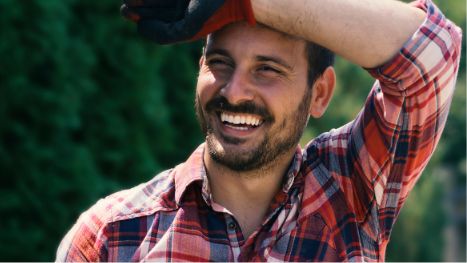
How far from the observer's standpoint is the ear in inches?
102

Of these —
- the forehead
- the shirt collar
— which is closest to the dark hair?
the forehead

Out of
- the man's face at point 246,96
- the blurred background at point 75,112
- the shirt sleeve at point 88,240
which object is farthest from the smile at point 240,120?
the blurred background at point 75,112

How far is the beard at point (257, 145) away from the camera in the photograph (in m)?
2.31

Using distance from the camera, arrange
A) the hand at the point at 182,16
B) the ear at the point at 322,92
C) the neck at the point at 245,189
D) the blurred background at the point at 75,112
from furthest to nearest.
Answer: the blurred background at the point at 75,112, the ear at the point at 322,92, the neck at the point at 245,189, the hand at the point at 182,16

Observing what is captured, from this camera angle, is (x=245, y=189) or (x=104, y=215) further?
(x=245, y=189)

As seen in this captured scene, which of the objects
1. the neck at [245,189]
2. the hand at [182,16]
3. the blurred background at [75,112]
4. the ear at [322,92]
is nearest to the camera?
the hand at [182,16]

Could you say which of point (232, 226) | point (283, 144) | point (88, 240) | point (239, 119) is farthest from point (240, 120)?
point (88, 240)

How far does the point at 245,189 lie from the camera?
2443 mm

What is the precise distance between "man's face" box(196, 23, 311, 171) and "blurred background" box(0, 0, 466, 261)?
2.94 m

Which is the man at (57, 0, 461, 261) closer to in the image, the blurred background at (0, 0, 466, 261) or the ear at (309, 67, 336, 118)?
the ear at (309, 67, 336, 118)

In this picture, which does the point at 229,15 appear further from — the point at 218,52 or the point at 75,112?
the point at 75,112

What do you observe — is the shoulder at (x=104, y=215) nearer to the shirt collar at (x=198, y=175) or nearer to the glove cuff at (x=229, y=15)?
the shirt collar at (x=198, y=175)

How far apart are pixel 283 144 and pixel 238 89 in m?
0.24

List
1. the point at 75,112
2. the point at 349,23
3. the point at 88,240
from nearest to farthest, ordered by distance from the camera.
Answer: the point at 349,23
the point at 88,240
the point at 75,112
